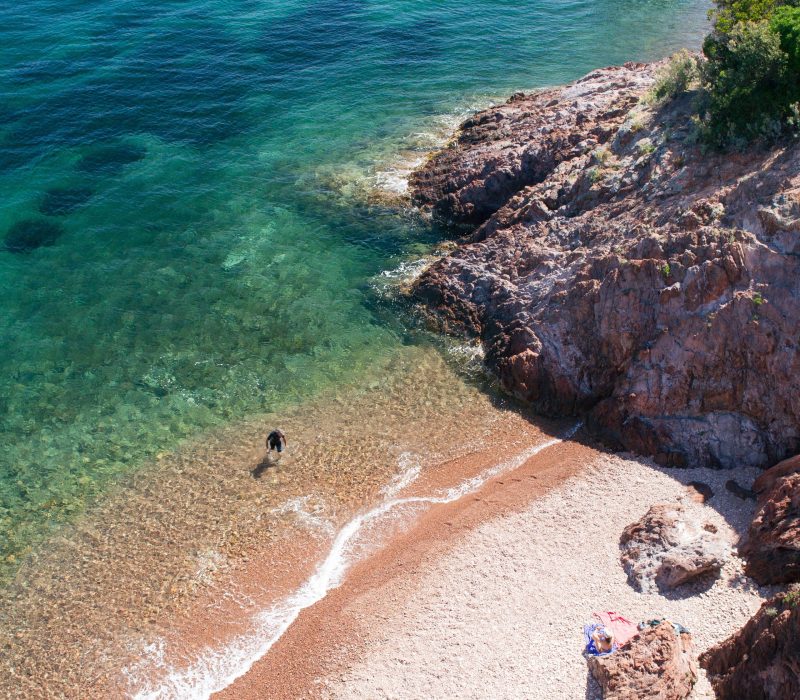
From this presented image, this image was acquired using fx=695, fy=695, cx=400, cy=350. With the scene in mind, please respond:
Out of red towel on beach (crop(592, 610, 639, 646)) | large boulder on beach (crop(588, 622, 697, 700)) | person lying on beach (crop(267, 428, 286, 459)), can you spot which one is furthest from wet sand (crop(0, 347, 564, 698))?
large boulder on beach (crop(588, 622, 697, 700))

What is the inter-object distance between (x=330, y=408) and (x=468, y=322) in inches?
314

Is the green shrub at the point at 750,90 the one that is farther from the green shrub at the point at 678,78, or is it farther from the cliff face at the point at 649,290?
the green shrub at the point at 678,78

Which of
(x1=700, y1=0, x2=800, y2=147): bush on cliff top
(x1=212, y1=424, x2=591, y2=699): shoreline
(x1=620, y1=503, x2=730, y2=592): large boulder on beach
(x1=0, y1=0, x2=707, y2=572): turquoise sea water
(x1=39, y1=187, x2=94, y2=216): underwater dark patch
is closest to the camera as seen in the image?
(x1=212, y1=424, x2=591, y2=699): shoreline

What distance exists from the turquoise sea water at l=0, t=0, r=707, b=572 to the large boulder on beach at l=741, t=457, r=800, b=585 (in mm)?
16781

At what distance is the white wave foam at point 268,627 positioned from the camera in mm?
21562

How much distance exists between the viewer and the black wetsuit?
2795 cm

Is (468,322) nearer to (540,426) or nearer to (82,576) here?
(540,426)

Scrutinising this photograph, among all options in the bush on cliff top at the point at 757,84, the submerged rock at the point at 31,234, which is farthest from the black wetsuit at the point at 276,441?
the bush on cliff top at the point at 757,84

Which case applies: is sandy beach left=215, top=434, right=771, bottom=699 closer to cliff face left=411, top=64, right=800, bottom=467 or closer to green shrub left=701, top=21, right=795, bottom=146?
cliff face left=411, top=64, right=800, bottom=467

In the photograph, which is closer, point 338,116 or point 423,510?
point 423,510

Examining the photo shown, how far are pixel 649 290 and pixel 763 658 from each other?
47.5 ft

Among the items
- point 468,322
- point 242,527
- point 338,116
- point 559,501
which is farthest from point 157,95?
point 559,501

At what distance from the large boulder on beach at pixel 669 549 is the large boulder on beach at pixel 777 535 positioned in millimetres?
933

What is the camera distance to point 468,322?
3331 cm
